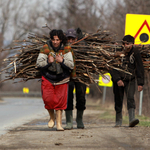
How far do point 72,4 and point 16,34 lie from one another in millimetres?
11822

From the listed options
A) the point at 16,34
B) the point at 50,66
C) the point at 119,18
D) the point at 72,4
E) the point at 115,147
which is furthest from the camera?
the point at 16,34

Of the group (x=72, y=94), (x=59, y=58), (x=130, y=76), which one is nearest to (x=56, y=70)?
(x=59, y=58)

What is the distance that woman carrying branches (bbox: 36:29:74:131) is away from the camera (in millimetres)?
6445

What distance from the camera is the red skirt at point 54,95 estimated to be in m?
6.54

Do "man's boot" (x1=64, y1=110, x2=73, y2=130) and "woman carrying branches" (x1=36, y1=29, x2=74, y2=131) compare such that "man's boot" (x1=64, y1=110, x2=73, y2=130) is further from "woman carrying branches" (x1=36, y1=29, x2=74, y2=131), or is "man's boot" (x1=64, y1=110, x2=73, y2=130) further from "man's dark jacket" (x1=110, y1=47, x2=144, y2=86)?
"man's dark jacket" (x1=110, y1=47, x2=144, y2=86)

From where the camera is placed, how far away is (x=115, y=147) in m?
A: 4.65

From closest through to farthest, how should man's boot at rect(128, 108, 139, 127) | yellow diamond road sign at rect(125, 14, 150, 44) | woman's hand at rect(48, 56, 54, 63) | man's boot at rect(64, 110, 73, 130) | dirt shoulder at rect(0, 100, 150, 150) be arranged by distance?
1. dirt shoulder at rect(0, 100, 150, 150)
2. woman's hand at rect(48, 56, 54, 63)
3. man's boot at rect(128, 108, 139, 127)
4. man's boot at rect(64, 110, 73, 130)
5. yellow diamond road sign at rect(125, 14, 150, 44)

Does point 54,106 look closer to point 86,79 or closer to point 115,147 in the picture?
point 86,79

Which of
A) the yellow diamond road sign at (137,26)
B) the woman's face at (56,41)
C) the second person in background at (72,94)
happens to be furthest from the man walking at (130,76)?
the yellow diamond road sign at (137,26)

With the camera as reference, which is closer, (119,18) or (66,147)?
(66,147)

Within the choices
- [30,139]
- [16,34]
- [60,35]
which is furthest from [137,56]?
[16,34]

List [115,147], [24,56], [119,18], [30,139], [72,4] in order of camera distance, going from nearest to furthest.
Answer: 1. [115,147]
2. [30,139]
3. [24,56]
4. [119,18]
5. [72,4]

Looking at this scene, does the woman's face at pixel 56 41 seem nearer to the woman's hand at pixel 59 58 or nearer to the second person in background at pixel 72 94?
the woman's hand at pixel 59 58

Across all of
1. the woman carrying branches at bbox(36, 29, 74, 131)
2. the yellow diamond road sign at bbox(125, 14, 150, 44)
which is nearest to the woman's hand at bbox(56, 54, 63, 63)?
the woman carrying branches at bbox(36, 29, 74, 131)
